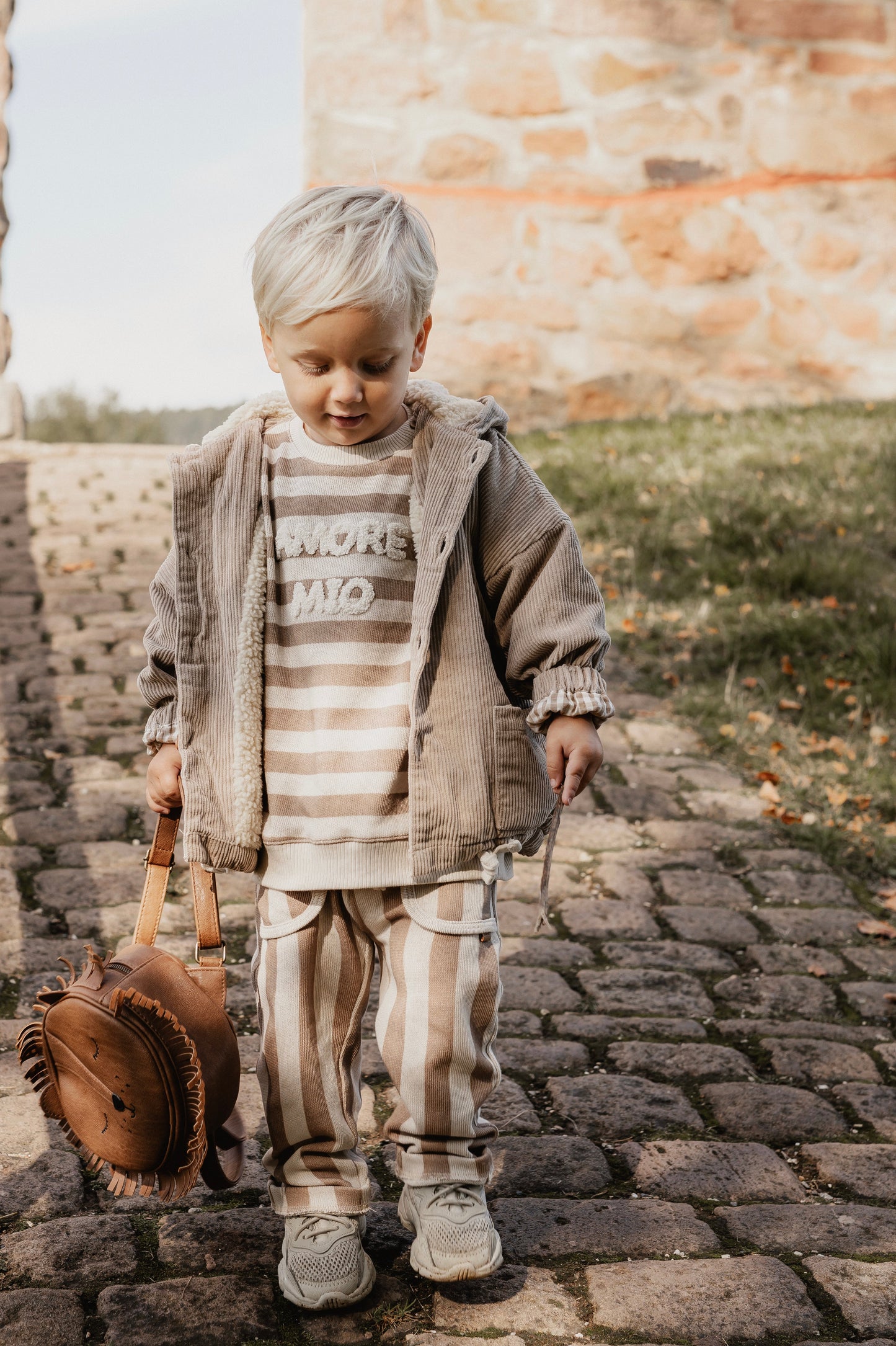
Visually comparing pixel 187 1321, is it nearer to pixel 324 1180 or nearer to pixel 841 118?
pixel 324 1180

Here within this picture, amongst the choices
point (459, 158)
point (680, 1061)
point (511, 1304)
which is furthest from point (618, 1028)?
point (459, 158)

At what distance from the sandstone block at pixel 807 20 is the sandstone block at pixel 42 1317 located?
8110 mm

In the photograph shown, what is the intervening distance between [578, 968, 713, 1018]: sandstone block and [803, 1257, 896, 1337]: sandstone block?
911 millimetres

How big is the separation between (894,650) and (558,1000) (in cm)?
258

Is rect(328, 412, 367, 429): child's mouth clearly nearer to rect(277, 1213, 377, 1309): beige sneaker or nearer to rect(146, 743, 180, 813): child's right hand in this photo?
rect(146, 743, 180, 813): child's right hand

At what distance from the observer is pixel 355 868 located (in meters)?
1.96

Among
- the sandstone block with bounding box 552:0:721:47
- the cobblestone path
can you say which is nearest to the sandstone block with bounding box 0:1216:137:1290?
the cobblestone path

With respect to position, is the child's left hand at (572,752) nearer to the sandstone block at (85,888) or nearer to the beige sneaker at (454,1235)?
the beige sneaker at (454,1235)

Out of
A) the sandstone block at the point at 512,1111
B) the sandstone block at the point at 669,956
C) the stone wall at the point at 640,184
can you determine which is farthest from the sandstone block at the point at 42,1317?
the stone wall at the point at 640,184

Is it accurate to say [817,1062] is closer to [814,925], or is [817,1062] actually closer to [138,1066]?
[814,925]

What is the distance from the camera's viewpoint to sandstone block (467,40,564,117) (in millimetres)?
7875

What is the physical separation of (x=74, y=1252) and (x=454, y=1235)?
1.99 ft

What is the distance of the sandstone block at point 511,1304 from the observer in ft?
6.50

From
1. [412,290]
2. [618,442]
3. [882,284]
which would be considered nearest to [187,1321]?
[412,290]
